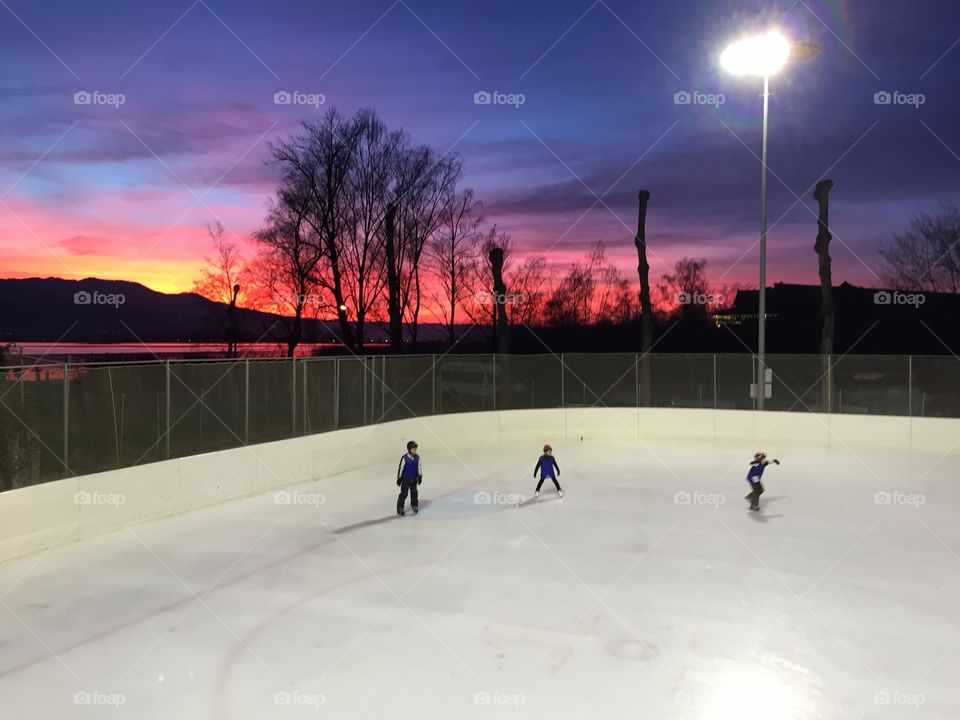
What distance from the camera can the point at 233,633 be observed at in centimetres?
666

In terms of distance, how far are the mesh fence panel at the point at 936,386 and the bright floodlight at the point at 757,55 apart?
34.8ft

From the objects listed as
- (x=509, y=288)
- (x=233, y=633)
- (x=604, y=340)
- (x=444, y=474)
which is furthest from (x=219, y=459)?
(x=604, y=340)

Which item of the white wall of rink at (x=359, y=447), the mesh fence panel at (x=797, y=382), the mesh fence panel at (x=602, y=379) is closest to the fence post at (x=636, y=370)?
the mesh fence panel at (x=602, y=379)

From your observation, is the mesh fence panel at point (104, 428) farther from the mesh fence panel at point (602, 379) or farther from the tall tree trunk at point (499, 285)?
the tall tree trunk at point (499, 285)

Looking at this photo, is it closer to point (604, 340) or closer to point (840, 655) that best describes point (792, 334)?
point (604, 340)

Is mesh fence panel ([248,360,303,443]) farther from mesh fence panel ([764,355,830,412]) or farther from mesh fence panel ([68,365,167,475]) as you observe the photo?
mesh fence panel ([764,355,830,412])

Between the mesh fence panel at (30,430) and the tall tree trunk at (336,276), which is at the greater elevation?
the tall tree trunk at (336,276)

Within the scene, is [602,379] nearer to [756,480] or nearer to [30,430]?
[756,480]

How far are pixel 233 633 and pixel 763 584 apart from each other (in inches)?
239

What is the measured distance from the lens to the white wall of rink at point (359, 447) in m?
9.52

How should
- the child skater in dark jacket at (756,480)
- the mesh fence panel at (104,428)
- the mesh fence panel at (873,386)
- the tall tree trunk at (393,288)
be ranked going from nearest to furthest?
the mesh fence panel at (104,428), the child skater in dark jacket at (756,480), the mesh fence panel at (873,386), the tall tree trunk at (393,288)

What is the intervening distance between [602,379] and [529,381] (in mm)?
3727

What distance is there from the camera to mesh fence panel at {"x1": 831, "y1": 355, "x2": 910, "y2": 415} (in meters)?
22.3

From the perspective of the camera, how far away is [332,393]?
53.7 feet
